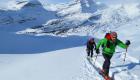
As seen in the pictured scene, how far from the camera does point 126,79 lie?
1612 cm

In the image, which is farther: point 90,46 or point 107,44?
point 90,46

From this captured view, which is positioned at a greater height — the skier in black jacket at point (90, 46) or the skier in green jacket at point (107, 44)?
the skier in green jacket at point (107, 44)

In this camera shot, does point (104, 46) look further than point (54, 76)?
No

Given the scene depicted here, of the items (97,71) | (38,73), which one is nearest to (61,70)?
(38,73)

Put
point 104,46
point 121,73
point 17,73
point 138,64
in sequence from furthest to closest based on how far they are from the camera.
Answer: point 17,73, point 138,64, point 121,73, point 104,46

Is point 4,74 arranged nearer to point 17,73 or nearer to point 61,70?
point 17,73

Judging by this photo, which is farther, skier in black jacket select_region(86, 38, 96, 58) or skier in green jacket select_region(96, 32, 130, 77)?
skier in black jacket select_region(86, 38, 96, 58)

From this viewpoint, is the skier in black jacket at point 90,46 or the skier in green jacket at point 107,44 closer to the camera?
the skier in green jacket at point 107,44

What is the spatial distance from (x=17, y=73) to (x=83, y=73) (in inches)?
167

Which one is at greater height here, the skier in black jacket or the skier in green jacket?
the skier in green jacket

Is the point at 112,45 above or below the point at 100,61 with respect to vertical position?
above

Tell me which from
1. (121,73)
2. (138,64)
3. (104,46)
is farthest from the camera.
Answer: (138,64)

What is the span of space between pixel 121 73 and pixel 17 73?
6.49 metres

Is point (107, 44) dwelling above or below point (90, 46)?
above
